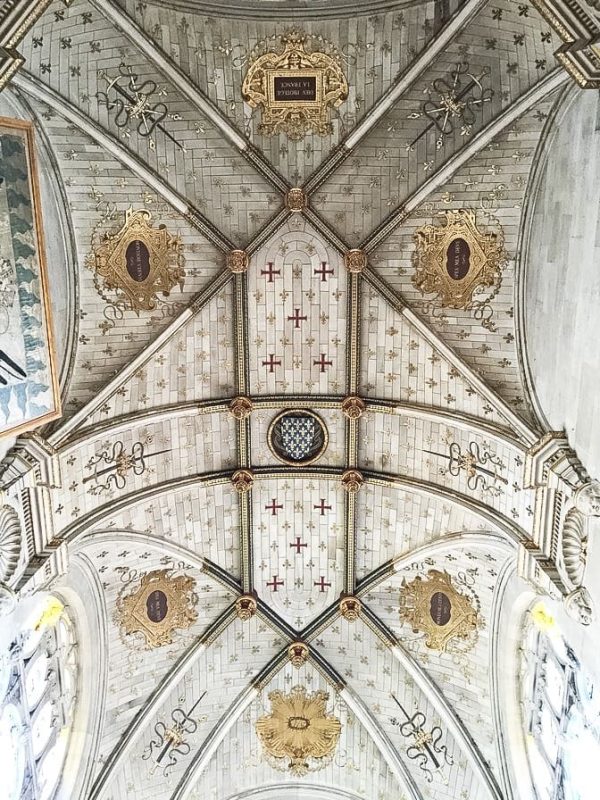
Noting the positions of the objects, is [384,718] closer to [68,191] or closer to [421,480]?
[421,480]

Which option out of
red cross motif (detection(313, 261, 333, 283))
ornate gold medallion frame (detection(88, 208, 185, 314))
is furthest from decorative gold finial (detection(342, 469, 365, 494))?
ornate gold medallion frame (detection(88, 208, 185, 314))

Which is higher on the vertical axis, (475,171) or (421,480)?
(475,171)

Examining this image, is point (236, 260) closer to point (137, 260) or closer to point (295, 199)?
point (295, 199)

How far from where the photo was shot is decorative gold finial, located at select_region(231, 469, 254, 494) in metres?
14.6

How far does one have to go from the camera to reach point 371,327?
45.3 feet

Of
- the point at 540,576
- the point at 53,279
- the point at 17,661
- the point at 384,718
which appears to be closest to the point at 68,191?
the point at 53,279

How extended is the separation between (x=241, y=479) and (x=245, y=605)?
117 inches

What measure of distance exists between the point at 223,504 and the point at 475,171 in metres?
8.38

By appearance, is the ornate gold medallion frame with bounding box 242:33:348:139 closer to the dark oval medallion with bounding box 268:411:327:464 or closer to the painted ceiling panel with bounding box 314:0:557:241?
the painted ceiling panel with bounding box 314:0:557:241

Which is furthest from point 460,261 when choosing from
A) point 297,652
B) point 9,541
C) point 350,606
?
point 297,652

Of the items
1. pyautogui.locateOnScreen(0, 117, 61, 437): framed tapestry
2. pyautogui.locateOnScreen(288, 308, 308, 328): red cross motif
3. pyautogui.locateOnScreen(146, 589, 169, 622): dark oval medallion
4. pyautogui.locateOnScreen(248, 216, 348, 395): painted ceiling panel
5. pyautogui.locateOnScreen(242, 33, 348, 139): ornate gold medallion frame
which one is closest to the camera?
pyautogui.locateOnScreen(0, 117, 61, 437): framed tapestry

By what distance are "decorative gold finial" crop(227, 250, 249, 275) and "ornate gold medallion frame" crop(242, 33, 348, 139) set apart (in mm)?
2233

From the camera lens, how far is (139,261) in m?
12.8

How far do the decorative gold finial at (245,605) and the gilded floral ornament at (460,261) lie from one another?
7614mm
